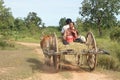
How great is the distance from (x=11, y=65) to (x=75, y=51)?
8.07 feet

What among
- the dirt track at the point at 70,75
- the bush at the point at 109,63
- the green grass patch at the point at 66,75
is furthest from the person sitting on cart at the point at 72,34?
the bush at the point at 109,63

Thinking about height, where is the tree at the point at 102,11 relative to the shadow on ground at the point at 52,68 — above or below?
above

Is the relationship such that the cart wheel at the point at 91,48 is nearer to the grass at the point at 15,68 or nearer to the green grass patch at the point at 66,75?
the green grass patch at the point at 66,75

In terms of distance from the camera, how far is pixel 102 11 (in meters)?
48.0

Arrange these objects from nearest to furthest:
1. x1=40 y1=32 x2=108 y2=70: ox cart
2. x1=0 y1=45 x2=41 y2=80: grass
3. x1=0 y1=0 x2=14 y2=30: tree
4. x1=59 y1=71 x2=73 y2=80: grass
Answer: x1=0 y1=45 x2=41 y2=80: grass → x1=59 y1=71 x2=73 y2=80: grass → x1=40 y1=32 x2=108 y2=70: ox cart → x1=0 y1=0 x2=14 y2=30: tree

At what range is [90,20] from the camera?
48219mm

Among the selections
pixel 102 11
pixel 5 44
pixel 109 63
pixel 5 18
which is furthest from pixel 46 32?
pixel 102 11

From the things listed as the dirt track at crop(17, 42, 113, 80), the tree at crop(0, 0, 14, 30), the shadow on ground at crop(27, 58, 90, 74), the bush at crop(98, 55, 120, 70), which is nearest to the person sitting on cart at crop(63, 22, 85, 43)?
the shadow on ground at crop(27, 58, 90, 74)

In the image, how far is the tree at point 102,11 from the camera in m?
47.6

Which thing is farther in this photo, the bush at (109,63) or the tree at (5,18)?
the tree at (5,18)

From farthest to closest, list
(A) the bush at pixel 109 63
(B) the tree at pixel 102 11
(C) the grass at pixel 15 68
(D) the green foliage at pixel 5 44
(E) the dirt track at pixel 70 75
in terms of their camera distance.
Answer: (B) the tree at pixel 102 11, (D) the green foliage at pixel 5 44, (A) the bush at pixel 109 63, (E) the dirt track at pixel 70 75, (C) the grass at pixel 15 68

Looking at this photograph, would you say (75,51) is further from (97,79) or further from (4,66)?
(4,66)

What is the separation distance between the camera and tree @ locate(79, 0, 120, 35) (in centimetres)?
4759

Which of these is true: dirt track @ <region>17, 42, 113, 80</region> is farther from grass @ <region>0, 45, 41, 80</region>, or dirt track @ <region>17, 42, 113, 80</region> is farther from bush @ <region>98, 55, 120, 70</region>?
bush @ <region>98, 55, 120, 70</region>
